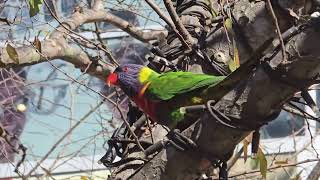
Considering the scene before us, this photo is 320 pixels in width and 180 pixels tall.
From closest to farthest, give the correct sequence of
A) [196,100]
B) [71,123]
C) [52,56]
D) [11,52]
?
[196,100] < [11,52] < [52,56] < [71,123]

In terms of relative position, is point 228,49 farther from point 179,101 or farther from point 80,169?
point 80,169

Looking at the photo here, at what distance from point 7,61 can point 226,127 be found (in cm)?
159

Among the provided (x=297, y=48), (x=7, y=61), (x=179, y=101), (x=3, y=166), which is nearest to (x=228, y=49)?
(x=179, y=101)

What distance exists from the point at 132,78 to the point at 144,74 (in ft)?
0.14

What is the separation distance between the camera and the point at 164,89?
162cm

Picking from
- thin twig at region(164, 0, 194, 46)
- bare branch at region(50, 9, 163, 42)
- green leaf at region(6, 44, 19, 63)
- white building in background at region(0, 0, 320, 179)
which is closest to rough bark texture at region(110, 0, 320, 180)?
thin twig at region(164, 0, 194, 46)

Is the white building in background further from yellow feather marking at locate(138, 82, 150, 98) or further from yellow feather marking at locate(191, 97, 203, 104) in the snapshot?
yellow feather marking at locate(191, 97, 203, 104)

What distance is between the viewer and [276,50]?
1.01 m

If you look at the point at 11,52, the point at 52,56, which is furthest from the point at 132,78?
the point at 52,56

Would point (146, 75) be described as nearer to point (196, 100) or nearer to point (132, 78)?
point (132, 78)

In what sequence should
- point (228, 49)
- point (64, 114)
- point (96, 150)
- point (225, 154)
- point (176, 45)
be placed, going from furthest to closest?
1. point (64, 114)
2. point (96, 150)
3. point (176, 45)
4. point (228, 49)
5. point (225, 154)

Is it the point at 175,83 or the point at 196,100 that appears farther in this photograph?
the point at 175,83

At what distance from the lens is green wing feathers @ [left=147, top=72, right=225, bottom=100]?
4.63 ft

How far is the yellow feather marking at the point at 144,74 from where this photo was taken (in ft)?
5.90
